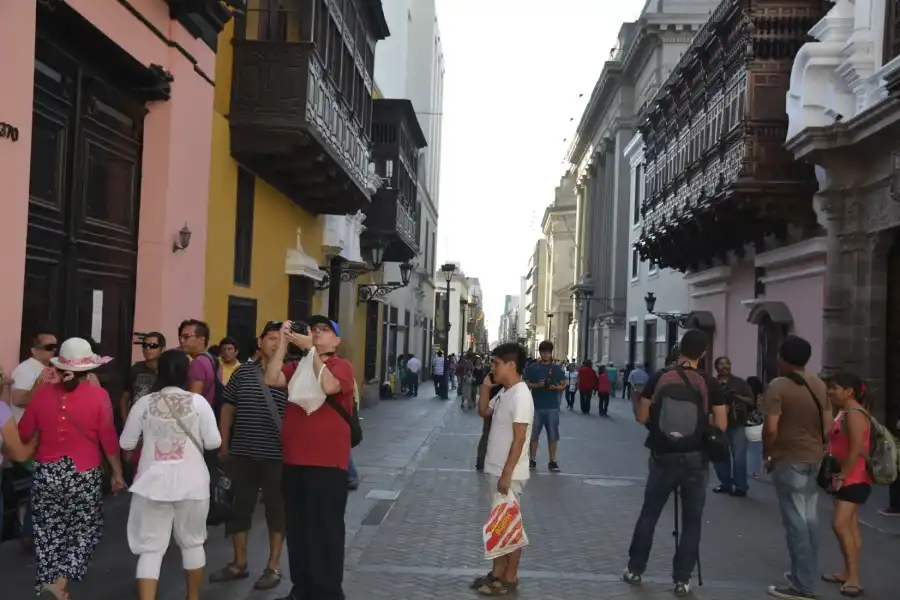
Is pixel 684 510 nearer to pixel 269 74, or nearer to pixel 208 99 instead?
pixel 208 99

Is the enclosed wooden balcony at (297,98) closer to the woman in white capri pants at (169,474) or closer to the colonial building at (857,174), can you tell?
the colonial building at (857,174)

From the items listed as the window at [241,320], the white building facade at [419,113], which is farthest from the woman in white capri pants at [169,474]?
the white building facade at [419,113]

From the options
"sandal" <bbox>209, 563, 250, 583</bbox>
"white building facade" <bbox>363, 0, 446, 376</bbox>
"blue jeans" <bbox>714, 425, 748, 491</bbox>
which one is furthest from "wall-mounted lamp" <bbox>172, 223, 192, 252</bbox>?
"white building facade" <bbox>363, 0, 446, 376</bbox>

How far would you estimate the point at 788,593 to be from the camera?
23.1 ft

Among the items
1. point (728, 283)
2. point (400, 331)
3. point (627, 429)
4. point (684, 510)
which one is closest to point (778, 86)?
point (728, 283)

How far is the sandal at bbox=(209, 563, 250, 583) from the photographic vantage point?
6955mm

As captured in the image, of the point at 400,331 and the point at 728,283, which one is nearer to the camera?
the point at 728,283

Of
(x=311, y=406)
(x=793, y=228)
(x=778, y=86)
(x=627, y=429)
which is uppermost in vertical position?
(x=778, y=86)

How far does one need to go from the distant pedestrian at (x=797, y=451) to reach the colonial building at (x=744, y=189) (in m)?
7.88

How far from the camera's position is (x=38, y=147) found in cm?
881

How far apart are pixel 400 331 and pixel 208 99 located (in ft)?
83.6

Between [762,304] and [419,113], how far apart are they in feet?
84.1

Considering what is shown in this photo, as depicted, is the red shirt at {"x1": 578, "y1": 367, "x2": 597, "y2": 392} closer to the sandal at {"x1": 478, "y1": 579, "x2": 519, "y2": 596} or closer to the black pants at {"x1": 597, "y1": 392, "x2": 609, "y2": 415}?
the black pants at {"x1": 597, "y1": 392, "x2": 609, "y2": 415}

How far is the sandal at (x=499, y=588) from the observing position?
6844mm
